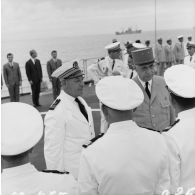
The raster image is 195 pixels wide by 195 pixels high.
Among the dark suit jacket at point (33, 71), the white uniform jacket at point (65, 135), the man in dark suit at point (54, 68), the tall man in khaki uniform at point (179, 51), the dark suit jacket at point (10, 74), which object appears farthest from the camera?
the tall man in khaki uniform at point (179, 51)

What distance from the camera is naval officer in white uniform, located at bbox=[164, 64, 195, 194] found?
245 cm

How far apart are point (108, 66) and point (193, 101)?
4384mm

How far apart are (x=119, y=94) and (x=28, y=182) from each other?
825mm

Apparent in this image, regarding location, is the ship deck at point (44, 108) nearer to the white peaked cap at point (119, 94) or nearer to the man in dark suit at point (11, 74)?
the man in dark suit at point (11, 74)

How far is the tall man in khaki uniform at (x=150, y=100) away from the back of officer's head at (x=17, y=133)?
2318mm

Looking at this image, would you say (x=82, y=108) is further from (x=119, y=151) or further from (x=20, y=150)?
(x=20, y=150)

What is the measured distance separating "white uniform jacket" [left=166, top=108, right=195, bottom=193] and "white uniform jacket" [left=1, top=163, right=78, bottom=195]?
868mm

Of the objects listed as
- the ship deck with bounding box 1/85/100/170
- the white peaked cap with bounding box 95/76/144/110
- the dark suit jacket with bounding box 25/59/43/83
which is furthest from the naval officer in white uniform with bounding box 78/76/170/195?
the dark suit jacket with bounding box 25/59/43/83

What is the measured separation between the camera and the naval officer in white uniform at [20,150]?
1.90m

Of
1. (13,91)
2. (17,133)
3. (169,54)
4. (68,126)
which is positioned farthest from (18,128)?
(169,54)

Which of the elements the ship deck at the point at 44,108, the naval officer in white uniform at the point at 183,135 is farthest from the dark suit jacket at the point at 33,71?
the naval officer in white uniform at the point at 183,135

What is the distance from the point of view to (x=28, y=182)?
1930 mm

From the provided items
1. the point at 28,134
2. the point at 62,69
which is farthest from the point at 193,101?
the point at 62,69

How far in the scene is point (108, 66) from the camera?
6.87 meters
